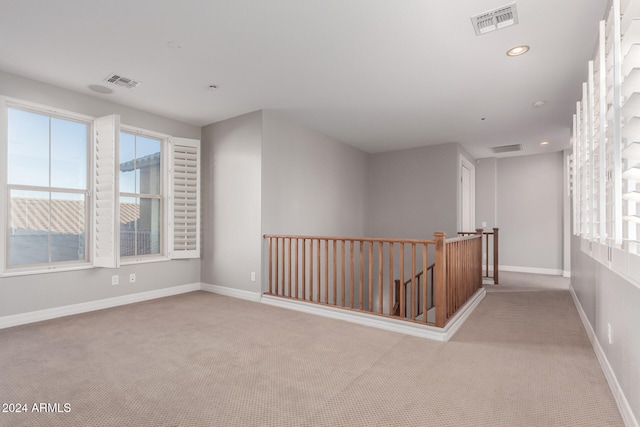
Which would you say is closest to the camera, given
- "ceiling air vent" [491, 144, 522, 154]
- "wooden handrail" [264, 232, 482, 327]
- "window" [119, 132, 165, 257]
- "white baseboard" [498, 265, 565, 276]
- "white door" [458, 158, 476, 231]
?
"wooden handrail" [264, 232, 482, 327]

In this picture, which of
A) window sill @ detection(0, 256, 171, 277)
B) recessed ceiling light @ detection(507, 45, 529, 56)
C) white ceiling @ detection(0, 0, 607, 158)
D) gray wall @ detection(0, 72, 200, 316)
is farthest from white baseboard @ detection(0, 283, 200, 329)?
recessed ceiling light @ detection(507, 45, 529, 56)

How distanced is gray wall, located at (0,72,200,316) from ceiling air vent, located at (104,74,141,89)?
63cm

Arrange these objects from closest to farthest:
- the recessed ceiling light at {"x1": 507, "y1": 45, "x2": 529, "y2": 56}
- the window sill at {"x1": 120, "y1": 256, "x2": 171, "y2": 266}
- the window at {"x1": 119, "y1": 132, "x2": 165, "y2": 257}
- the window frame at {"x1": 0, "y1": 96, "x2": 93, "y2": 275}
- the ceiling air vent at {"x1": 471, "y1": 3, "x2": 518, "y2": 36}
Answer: the ceiling air vent at {"x1": 471, "y1": 3, "x2": 518, "y2": 36} < the recessed ceiling light at {"x1": 507, "y1": 45, "x2": 529, "y2": 56} < the window frame at {"x1": 0, "y1": 96, "x2": 93, "y2": 275} < the window sill at {"x1": 120, "y1": 256, "x2": 171, "y2": 266} < the window at {"x1": 119, "y1": 132, "x2": 165, "y2": 257}

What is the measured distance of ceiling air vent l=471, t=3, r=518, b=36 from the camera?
2.34 meters

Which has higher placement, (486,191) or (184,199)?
(486,191)

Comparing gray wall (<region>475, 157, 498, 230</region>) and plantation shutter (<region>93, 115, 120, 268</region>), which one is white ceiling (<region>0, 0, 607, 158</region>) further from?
gray wall (<region>475, 157, 498, 230</region>)

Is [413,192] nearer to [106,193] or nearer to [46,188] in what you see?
[106,193]

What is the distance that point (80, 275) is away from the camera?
3863mm

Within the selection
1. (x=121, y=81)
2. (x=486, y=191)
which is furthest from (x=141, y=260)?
(x=486, y=191)

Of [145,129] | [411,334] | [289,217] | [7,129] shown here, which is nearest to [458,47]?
[411,334]

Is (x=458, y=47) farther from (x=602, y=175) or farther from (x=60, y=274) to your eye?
(x=60, y=274)

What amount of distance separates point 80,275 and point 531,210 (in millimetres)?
7910

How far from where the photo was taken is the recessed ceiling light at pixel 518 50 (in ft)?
9.20

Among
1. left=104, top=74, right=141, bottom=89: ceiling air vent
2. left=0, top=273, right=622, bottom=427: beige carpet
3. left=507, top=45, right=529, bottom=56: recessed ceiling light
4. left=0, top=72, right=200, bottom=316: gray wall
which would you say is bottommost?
left=0, top=273, right=622, bottom=427: beige carpet
